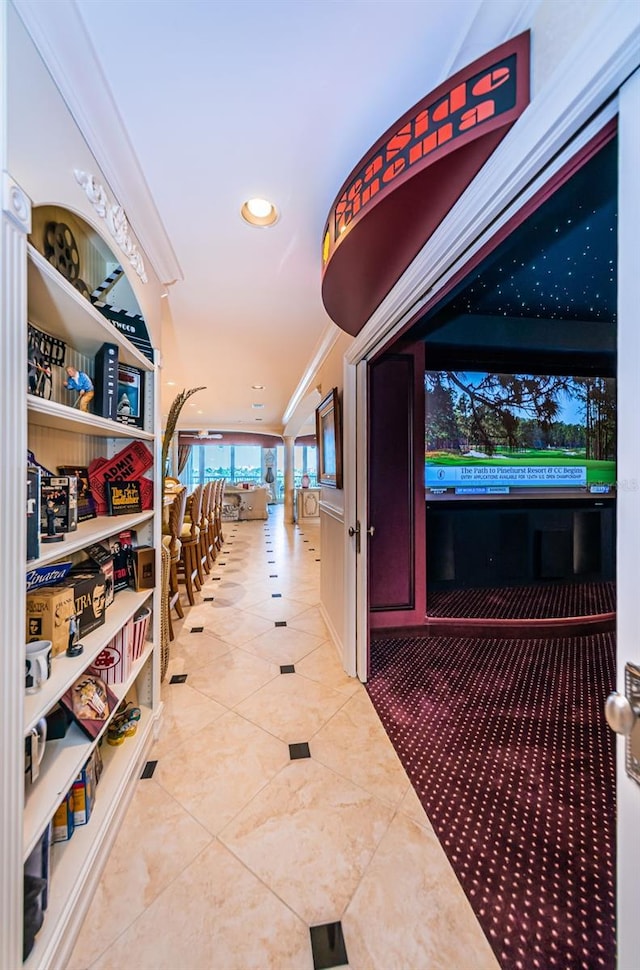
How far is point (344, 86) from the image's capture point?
107cm

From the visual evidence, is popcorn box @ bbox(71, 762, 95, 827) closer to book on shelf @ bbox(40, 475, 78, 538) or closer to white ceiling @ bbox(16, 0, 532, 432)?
book on shelf @ bbox(40, 475, 78, 538)

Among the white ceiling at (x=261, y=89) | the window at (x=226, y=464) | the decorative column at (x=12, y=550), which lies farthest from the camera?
the window at (x=226, y=464)

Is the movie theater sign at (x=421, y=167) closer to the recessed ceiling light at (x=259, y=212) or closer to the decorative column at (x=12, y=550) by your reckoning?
the recessed ceiling light at (x=259, y=212)

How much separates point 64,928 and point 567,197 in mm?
2864

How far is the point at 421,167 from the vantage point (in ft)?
3.03

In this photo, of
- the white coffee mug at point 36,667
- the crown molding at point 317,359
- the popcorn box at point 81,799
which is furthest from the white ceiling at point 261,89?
the popcorn box at point 81,799

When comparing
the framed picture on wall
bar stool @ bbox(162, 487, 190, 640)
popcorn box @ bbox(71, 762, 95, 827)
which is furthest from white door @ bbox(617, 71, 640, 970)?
bar stool @ bbox(162, 487, 190, 640)

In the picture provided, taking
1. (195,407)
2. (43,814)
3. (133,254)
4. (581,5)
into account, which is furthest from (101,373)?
(195,407)

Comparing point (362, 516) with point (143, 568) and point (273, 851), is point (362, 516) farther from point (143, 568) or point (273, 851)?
point (273, 851)

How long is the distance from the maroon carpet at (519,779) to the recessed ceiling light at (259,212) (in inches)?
103

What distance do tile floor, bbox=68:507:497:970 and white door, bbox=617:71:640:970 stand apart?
30.0 inches

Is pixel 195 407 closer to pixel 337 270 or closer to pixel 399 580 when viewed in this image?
Result: pixel 399 580

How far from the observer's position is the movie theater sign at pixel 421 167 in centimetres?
80

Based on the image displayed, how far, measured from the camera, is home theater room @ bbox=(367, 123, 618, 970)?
1.21 metres
